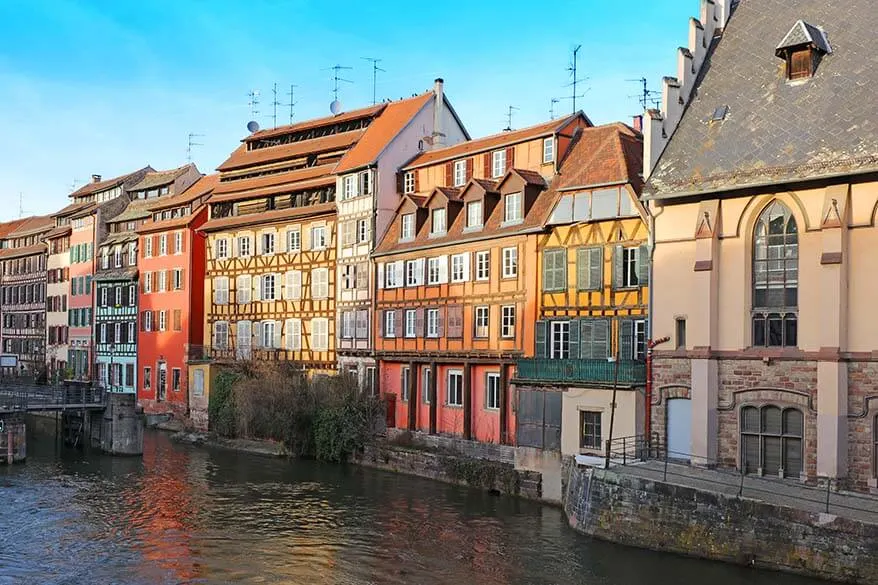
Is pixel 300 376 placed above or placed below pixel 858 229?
below

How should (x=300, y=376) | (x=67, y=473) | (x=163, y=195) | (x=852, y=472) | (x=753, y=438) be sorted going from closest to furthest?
(x=852, y=472) < (x=753, y=438) < (x=67, y=473) < (x=300, y=376) < (x=163, y=195)

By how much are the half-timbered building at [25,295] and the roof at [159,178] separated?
12.3 metres

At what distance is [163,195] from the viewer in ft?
190

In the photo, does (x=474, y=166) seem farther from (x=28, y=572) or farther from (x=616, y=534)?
(x=28, y=572)

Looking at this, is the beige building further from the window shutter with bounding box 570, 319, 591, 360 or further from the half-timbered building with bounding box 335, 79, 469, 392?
the half-timbered building with bounding box 335, 79, 469, 392

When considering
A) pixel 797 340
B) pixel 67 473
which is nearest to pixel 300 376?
pixel 67 473

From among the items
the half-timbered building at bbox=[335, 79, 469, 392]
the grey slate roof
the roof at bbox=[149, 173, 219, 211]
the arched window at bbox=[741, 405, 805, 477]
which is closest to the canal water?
the arched window at bbox=[741, 405, 805, 477]

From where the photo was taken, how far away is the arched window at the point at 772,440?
24.0 metres

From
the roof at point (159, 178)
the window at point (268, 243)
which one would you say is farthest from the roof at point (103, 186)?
the window at point (268, 243)

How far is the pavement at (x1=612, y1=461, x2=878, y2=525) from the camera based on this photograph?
818 inches

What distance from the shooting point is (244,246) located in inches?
1869

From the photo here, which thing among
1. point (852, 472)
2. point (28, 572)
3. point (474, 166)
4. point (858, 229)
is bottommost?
point (28, 572)

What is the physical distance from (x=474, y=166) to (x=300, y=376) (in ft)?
35.6

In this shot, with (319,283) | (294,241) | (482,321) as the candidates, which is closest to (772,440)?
(482,321)
